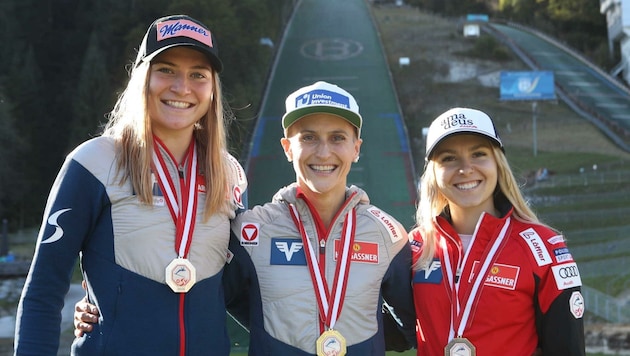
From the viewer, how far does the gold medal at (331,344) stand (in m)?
3.08

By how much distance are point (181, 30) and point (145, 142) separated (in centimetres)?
49

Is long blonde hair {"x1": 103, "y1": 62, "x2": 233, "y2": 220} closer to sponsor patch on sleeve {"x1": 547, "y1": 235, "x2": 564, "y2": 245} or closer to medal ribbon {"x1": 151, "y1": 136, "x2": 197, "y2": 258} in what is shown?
medal ribbon {"x1": 151, "y1": 136, "x2": 197, "y2": 258}

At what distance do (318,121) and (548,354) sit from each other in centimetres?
145

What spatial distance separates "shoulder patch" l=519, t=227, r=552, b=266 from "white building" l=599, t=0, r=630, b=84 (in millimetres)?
48947

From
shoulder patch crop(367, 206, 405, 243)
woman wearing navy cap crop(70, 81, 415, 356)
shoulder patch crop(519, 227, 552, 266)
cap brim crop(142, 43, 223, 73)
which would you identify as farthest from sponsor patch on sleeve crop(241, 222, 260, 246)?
shoulder patch crop(519, 227, 552, 266)

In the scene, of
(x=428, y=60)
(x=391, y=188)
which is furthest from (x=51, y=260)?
(x=428, y=60)

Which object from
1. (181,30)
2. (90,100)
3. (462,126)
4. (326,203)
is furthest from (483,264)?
(90,100)

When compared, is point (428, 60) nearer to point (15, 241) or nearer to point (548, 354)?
point (15, 241)

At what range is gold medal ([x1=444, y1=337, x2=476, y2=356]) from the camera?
123 inches

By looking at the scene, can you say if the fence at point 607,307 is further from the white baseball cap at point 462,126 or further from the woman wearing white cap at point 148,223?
the woman wearing white cap at point 148,223

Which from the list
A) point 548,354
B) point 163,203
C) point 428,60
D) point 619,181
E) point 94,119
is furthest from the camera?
point 428,60

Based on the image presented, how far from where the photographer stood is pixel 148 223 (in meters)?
A: 2.89

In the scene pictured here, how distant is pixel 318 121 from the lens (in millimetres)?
3318

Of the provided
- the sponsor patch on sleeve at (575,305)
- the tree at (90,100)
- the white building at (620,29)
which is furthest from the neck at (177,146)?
the white building at (620,29)
